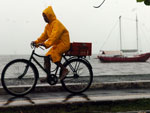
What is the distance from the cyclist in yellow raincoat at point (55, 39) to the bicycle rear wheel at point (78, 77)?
272 millimetres

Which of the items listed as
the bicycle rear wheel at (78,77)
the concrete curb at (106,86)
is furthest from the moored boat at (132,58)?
the bicycle rear wheel at (78,77)

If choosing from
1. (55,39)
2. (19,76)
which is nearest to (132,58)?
(19,76)

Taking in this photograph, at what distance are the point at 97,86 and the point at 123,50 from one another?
7964cm

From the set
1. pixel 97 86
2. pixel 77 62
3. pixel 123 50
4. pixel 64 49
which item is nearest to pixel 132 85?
pixel 97 86

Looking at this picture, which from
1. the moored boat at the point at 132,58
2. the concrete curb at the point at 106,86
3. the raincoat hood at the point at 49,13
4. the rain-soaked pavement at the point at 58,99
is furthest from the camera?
the moored boat at the point at 132,58

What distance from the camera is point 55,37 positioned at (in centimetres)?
565

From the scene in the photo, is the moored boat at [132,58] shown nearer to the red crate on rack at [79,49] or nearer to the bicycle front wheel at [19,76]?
the red crate on rack at [79,49]

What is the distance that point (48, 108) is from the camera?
4.66 m

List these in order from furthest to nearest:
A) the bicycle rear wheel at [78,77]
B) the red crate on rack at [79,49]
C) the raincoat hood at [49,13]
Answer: the bicycle rear wheel at [78,77] → the red crate on rack at [79,49] → the raincoat hood at [49,13]

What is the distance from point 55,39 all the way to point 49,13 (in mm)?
578

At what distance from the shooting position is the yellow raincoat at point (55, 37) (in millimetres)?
5668

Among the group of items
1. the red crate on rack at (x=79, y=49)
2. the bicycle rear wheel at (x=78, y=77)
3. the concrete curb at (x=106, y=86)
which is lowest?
the concrete curb at (x=106, y=86)

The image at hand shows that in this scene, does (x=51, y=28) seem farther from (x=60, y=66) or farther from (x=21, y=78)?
(x=21, y=78)

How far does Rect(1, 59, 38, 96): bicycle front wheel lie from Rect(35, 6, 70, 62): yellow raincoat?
0.58 meters
